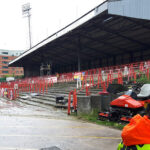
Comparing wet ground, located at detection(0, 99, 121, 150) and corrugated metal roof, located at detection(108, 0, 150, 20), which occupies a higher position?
corrugated metal roof, located at detection(108, 0, 150, 20)

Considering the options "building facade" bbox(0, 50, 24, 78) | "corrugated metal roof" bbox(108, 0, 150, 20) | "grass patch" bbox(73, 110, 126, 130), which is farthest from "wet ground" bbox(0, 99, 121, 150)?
"building facade" bbox(0, 50, 24, 78)

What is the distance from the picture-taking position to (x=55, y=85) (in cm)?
2552

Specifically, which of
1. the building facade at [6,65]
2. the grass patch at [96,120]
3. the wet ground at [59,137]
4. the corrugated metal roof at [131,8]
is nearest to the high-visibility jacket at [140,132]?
the wet ground at [59,137]

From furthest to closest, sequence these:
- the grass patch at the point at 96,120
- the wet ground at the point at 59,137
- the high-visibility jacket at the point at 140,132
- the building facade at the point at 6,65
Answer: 1. the building facade at the point at 6,65
2. the grass patch at the point at 96,120
3. the wet ground at the point at 59,137
4. the high-visibility jacket at the point at 140,132

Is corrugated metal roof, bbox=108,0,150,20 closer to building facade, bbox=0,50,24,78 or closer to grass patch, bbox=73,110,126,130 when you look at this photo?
grass patch, bbox=73,110,126,130

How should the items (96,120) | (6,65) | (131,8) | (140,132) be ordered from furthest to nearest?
(6,65) → (131,8) → (96,120) → (140,132)

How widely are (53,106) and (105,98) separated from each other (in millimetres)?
5440

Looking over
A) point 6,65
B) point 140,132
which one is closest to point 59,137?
point 140,132

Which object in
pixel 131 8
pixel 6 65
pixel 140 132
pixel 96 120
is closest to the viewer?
pixel 140 132

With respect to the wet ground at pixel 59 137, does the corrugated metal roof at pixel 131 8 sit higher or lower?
higher

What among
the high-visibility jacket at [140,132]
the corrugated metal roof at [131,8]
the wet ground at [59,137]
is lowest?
the wet ground at [59,137]

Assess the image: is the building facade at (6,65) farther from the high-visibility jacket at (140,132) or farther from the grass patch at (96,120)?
the high-visibility jacket at (140,132)

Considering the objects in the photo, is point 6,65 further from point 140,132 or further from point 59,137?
point 140,132

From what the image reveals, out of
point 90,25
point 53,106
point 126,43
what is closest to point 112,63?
point 126,43
